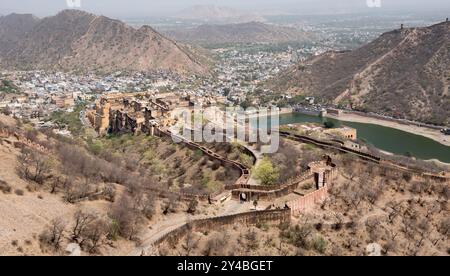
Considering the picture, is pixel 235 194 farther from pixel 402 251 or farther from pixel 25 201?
pixel 25 201

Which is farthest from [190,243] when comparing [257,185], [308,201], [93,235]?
[257,185]

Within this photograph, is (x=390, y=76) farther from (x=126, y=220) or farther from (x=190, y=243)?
(x=126, y=220)

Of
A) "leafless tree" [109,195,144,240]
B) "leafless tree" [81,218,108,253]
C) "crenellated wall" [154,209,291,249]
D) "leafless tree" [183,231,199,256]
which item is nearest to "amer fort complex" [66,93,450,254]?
"crenellated wall" [154,209,291,249]

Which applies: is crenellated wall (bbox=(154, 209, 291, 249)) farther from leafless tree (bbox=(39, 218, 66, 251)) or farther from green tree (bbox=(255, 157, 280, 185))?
green tree (bbox=(255, 157, 280, 185))

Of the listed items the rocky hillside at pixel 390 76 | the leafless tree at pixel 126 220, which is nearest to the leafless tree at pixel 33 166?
the leafless tree at pixel 126 220

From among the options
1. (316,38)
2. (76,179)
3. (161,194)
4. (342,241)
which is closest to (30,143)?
(76,179)

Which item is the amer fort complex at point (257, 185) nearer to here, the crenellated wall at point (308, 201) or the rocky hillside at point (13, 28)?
the crenellated wall at point (308, 201)
